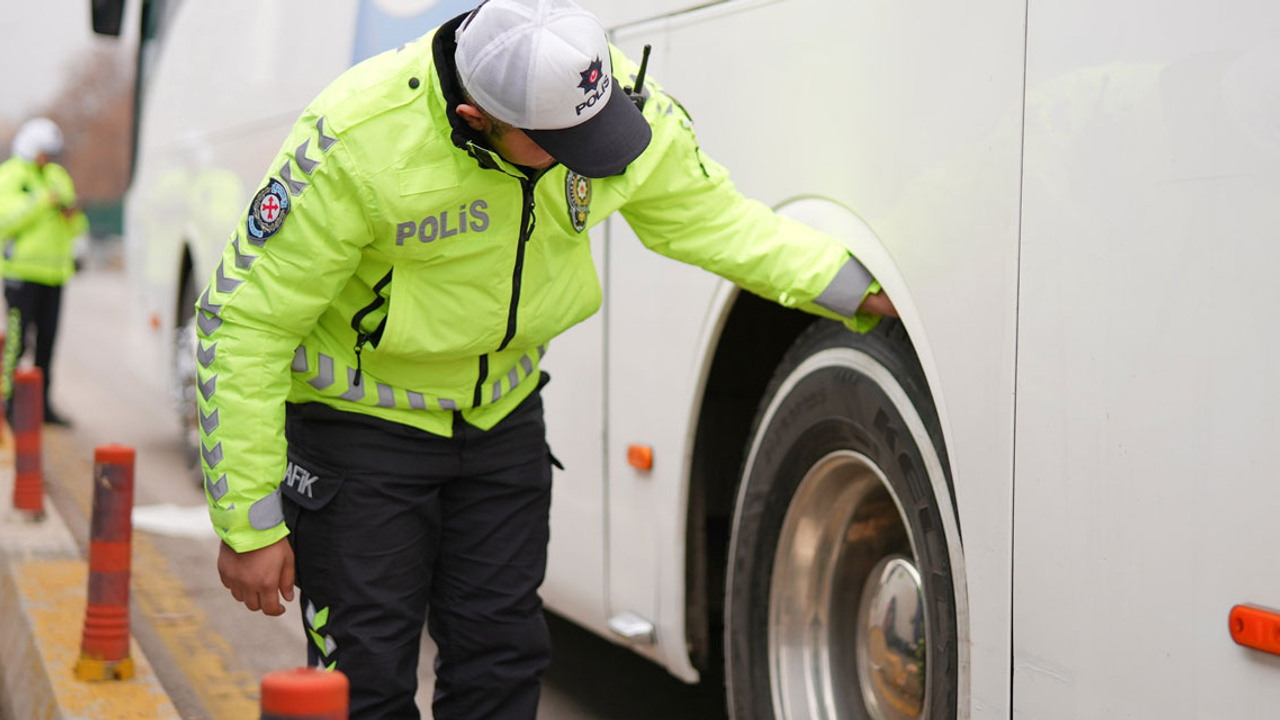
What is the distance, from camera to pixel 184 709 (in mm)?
4379

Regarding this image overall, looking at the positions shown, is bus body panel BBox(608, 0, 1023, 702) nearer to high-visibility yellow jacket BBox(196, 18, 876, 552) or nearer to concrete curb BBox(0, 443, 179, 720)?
high-visibility yellow jacket BBox(196, 18, 876, 552)

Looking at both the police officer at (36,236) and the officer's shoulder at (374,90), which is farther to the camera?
the police officer at (36,236)

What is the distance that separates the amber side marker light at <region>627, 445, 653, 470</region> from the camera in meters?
3.54

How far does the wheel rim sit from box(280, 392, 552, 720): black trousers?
0.56 meters

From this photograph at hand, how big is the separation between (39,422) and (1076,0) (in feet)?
18.7

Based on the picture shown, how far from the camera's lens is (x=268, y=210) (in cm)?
243

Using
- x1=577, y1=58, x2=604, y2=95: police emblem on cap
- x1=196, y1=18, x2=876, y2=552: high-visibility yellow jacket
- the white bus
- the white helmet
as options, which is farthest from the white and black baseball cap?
the white helmet

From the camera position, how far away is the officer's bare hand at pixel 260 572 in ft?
8.42

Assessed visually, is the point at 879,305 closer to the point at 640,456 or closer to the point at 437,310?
the point at 437,310

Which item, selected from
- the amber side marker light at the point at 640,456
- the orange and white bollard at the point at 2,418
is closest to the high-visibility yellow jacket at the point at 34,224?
the orange and white bollard at the point at 2,418

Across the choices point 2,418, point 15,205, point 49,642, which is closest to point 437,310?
point 49,642

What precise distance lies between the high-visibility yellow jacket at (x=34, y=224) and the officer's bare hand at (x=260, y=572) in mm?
7354

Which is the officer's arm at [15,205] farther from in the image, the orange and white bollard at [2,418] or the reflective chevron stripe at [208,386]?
the reflective chevron stripe at [208,386]

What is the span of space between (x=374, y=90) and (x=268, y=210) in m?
0.28
